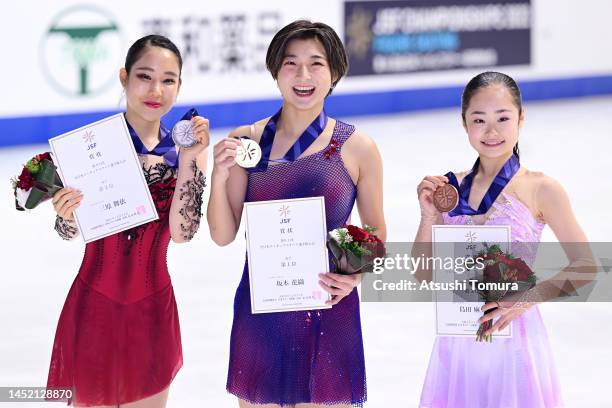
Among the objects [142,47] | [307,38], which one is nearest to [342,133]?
[307,38]

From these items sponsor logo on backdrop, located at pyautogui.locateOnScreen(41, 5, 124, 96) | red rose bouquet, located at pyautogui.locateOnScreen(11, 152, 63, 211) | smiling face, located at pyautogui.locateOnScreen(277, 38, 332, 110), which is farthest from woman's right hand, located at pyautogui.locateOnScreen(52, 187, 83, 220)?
sponsor logo on backdrop, located at pyautogui.locateOnScreen(41, 5, 124, 96)

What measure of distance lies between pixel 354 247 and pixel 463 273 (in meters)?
0.29

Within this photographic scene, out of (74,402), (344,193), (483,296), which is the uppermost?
(344,193)

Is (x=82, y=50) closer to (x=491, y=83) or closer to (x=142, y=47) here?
(x=142, y=47)

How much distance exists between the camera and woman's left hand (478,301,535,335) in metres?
2.68

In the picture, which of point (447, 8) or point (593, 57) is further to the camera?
point (593, 57)

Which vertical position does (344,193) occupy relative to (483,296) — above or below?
above

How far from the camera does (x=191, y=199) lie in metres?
2.92

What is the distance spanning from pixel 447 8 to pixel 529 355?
11.5m

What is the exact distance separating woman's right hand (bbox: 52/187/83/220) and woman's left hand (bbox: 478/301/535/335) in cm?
111

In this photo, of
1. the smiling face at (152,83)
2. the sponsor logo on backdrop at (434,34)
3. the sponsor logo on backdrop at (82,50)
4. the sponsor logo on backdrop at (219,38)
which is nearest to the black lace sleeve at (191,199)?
the smiling face at (152,83)

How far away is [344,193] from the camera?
2850 mm

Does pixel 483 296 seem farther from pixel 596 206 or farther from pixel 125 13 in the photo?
pixel 125 13

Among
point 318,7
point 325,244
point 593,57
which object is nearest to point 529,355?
point 325,244
